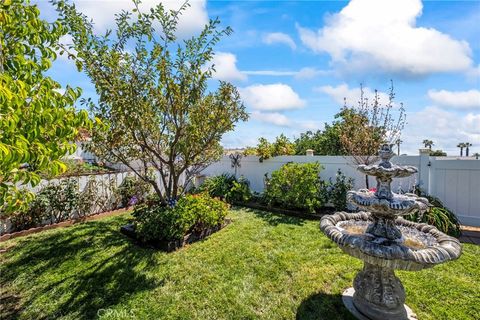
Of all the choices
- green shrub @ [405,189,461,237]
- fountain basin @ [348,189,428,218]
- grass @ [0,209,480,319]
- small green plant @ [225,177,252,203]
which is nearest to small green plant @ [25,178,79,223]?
grass @ [0,209,480,319]

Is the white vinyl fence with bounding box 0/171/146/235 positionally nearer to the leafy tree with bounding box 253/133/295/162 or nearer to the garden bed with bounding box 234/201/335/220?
the garden bed with bounding box 234/201/335/220

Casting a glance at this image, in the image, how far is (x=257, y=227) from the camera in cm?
607

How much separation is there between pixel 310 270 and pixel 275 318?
1.17 meters

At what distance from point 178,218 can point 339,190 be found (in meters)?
4.43

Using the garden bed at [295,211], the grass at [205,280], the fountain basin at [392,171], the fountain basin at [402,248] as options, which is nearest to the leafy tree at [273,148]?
the garden bed at [295,211]

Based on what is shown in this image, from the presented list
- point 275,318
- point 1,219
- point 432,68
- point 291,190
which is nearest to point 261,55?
point 291,190

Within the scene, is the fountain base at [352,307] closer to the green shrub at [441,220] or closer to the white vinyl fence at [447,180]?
the green shrub at [441,220]

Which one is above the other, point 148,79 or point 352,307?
point 148,79

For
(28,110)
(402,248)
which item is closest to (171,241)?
(28,110)

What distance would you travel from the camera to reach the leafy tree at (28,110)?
5.32 feet

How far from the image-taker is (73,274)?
407cm

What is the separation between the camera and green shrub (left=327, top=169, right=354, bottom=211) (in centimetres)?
690

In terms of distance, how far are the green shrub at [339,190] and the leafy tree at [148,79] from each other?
3962 mm

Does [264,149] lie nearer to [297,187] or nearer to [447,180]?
[297,187]
